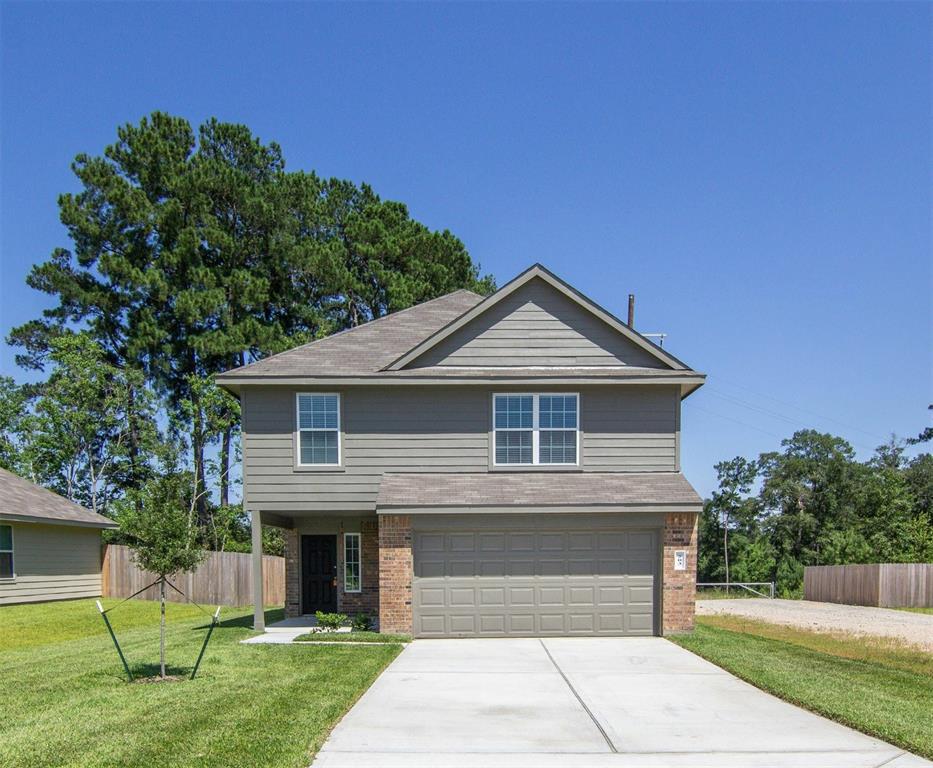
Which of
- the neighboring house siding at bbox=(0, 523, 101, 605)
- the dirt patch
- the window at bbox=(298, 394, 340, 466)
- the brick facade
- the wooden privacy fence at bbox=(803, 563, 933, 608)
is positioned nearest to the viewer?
the dirt patch

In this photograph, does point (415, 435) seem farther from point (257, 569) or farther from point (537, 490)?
point (257, 569)

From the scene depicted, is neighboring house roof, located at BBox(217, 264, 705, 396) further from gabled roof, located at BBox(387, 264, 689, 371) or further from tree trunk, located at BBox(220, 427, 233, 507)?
tree trunk, located at BBox(220, 427, 233, 507)

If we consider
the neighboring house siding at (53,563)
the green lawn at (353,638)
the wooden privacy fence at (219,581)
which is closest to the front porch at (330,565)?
the green lawn at (353,638)

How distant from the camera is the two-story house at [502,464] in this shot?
15.6m

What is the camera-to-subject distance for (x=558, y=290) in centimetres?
1720

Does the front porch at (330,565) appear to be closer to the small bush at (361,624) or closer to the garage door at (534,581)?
the small bush at (361,624)

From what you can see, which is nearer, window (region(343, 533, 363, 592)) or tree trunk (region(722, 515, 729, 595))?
window (region(343, 533, 363, 592))

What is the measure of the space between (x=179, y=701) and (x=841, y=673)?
919 cm

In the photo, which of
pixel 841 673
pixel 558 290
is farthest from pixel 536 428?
pixel 841 673

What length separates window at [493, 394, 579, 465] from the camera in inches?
663

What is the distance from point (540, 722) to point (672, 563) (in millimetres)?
7530

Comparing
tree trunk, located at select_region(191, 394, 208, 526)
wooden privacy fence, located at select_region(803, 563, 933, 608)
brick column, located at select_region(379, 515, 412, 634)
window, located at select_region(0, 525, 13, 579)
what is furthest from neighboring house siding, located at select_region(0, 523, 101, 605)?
wooden privacy fence, located at select_region(803, 563, 933, 608)

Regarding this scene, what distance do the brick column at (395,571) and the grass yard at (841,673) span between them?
16.9 feet

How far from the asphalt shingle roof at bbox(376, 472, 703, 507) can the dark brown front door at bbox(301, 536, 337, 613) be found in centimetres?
348
